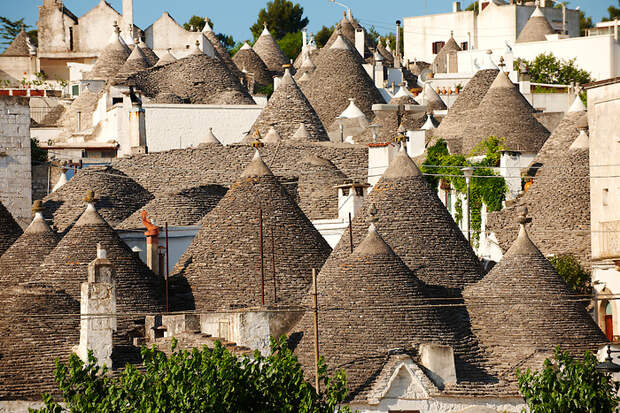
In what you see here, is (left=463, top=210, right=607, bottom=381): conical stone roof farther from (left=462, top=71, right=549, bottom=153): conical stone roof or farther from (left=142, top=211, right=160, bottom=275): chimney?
(left=462, top=71, right=549, bottom=153): conical stone roof

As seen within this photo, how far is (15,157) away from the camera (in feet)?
173

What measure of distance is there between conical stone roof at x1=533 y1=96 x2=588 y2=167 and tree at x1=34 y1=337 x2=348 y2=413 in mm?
21541

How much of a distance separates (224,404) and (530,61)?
50.9 metres

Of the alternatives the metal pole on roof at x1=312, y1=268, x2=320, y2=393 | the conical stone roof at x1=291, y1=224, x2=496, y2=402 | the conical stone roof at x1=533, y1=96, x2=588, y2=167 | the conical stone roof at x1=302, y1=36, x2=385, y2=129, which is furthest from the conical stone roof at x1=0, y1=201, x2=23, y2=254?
the conical stone roof at x1=302, y1=36, x2=385, y2=129

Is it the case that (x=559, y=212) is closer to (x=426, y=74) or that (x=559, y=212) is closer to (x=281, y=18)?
(x=426, y=74)

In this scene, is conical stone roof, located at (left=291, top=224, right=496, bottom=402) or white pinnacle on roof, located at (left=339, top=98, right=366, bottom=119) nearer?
conical stone roof, located at (left=291, top=224, right=496, bottom=402)

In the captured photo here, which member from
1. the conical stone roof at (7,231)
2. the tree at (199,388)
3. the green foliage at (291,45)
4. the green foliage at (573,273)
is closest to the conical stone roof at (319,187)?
the green foliage at (573,273)

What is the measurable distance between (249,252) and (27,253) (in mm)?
5398

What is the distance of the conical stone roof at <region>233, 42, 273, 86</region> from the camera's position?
78.2 metres

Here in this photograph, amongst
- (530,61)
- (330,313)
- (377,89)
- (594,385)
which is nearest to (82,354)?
(330,313)

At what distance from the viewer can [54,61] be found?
3600 inches

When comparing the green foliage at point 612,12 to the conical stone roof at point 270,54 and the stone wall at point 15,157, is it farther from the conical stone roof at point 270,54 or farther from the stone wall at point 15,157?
the stone wall at point 15,157

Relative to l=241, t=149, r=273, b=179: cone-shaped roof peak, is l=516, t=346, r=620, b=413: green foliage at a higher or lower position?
lower

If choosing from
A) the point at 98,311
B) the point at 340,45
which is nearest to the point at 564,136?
the point at 340,45
